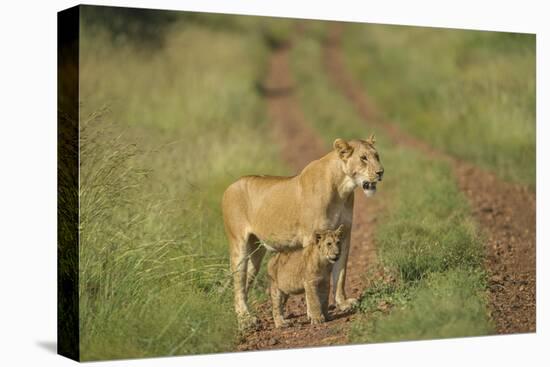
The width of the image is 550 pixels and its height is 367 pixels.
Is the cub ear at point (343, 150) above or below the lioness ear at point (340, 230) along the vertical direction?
above

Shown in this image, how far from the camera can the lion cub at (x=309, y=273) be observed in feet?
29.2

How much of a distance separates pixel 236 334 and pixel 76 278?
150 centimetres

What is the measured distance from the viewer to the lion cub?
350 inches

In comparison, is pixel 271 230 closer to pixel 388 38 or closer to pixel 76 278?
pixel 76 278

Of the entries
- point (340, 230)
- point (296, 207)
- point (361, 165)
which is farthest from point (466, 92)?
point (340, 230)

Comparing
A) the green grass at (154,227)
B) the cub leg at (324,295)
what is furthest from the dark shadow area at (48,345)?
the cub leg at (324,295)

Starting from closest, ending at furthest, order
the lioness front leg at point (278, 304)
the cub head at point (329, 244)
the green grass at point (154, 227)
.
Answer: the green grass at point (154, 227) → the cub head at point (329, 244) → the lioness front leg at point (278, 304)

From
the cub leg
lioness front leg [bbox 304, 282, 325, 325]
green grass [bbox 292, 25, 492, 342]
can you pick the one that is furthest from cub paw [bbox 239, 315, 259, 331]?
green grass [bbox 292, 25, 492, 342]

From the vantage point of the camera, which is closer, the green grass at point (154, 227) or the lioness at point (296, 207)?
the green grass at point (154, 227)

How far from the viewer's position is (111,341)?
8570 millimetres

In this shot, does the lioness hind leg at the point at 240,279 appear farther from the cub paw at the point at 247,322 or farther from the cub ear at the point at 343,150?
the cub ear at the point at 343,150

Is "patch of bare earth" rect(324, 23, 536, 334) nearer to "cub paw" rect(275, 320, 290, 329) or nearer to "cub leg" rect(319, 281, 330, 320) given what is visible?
"cub leg" rect(319, 281, 330, 320)

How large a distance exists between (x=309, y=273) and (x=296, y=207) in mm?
634

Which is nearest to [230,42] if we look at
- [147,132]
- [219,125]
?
[219,125]
